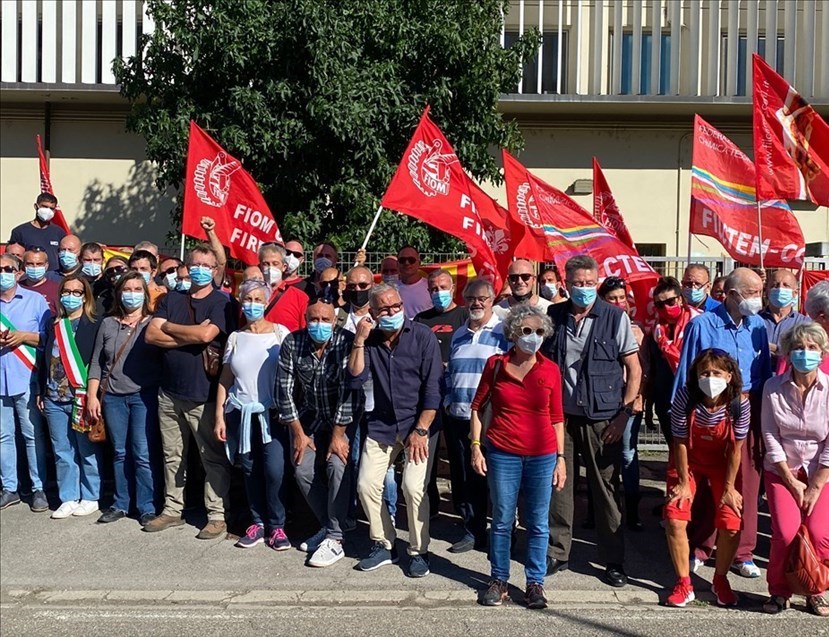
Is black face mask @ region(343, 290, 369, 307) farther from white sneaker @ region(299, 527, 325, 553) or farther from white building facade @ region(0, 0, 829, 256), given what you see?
white building facade @ region(0, 0, 829, 256)

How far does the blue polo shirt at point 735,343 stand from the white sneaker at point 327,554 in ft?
8.85

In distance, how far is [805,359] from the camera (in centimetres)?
547

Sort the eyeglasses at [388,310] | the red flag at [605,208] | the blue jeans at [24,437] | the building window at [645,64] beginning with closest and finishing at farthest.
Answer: the eyeglasses at [388,310], the blue jeans at [24,437], the red flag at [605,208], the building window at [645,64]

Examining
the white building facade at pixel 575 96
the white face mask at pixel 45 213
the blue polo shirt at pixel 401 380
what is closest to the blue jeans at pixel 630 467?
the blue polo shirt at pixel 401 380

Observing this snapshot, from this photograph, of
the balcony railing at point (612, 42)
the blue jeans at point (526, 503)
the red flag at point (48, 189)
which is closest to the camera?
the blue jeans at point (526, 503)

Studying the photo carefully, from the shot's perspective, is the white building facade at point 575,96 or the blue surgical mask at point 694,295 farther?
the white building facade at point 575,96

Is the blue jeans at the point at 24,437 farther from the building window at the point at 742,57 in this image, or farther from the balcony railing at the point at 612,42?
the building window at the point at 742,57

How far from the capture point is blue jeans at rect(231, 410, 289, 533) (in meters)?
6.79

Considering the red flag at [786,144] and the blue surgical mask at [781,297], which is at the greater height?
the red flag at [786,144]

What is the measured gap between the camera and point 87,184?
17516 mm

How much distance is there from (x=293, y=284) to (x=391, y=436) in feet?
7.57

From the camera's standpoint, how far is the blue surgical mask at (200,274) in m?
7.00

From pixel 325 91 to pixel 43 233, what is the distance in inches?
155

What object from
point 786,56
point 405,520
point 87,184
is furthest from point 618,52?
point 405,520
